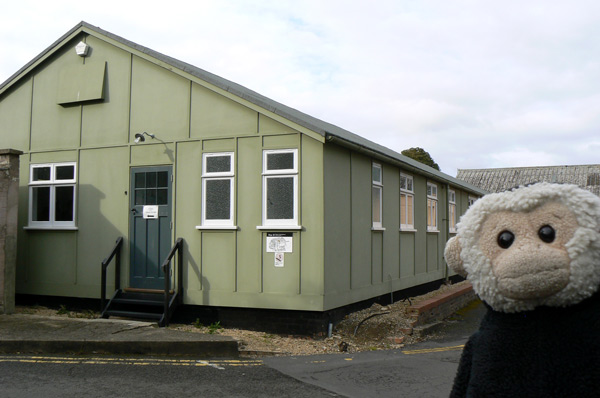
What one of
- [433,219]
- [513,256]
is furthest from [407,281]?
[513,256]

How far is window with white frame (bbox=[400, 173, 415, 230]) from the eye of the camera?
13.9 meters

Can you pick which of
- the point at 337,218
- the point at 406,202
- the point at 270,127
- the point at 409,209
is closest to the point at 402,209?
the point at 406,202

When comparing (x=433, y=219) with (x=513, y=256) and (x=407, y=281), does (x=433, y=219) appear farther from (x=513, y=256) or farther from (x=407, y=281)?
(x=513, y=256)

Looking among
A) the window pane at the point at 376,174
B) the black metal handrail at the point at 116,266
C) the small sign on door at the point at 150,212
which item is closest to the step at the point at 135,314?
the black metal handrail at the point at 116,266

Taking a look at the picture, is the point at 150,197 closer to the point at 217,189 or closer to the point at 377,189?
the point at 217,189

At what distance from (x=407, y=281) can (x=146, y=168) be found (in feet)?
22.1

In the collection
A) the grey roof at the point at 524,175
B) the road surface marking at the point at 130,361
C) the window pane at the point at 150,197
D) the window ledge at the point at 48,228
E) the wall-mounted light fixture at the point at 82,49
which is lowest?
the road surface marking at the point at 130,361

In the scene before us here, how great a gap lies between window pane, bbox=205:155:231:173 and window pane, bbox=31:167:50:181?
4.02 m

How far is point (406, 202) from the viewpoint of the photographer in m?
14.3

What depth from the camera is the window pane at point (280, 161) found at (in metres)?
9.92

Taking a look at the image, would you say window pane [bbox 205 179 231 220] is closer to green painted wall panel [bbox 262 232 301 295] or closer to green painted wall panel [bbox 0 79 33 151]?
green painted wall panel [bbox 262 232 301 295]

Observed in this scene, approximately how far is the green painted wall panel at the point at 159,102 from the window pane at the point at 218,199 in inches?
46.5

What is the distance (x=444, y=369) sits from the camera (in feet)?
25.7

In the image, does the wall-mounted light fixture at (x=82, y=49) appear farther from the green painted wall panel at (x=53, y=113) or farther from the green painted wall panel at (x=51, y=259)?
the green painted wall panel at (x=51, y=259)
